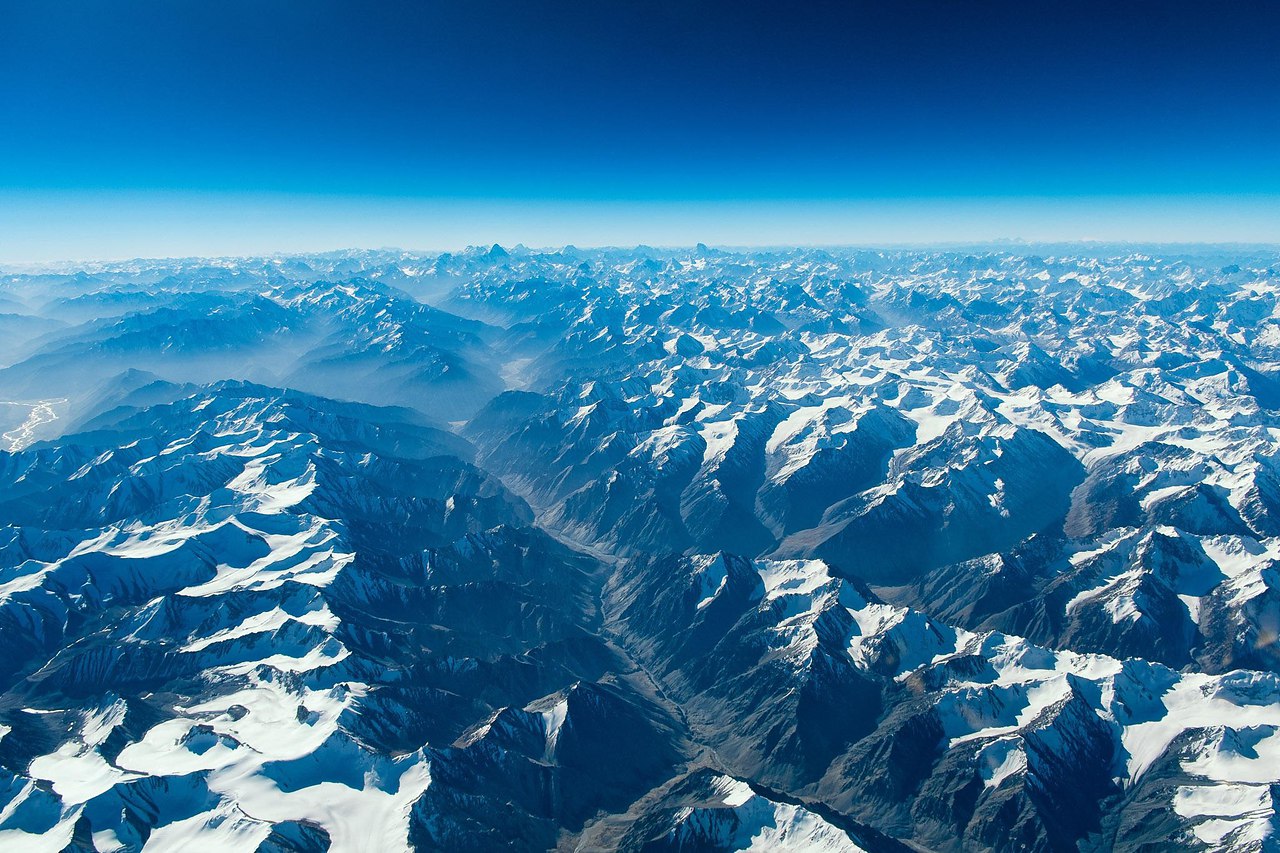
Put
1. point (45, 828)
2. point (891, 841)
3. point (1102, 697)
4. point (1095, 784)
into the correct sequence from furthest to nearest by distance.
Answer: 1. point (1102, 697)
2. point (1095, 784)
3. point (891, 841)
4. point (45, 828)

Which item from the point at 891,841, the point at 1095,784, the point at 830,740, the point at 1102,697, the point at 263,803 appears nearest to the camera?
the point at 263,803

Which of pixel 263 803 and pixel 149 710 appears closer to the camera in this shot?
pixel 263 803

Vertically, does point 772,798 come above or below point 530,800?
above

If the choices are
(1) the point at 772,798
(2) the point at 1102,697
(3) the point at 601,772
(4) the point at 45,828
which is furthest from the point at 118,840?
(2) the point at 1102,697

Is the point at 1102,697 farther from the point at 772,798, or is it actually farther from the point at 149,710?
the point at 149,710

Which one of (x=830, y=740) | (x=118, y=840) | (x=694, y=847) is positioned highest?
(x=118, y=840)

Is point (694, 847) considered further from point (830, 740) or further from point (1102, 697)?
point (1102, 697)

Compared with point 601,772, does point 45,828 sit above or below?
above

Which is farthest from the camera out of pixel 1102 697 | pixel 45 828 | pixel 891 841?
pixel 1102 697

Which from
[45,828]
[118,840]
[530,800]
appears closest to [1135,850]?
[530,800]
